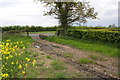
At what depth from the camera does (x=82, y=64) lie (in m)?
8.62

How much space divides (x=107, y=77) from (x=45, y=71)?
Result: 8.88ft

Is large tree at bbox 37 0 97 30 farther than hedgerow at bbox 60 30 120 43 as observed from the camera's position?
Yes

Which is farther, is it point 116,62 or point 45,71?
point 116,62

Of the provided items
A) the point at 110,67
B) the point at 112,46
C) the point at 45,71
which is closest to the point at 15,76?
the point at 45,71

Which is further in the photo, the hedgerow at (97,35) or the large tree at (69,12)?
the large tree at (69,12)

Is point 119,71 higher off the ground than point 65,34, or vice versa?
point 65,34

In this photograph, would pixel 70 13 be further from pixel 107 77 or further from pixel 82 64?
pixel 107 77

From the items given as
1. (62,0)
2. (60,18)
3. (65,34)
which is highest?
(62,0)

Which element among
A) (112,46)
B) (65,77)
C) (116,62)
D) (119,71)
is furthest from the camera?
(112,46)

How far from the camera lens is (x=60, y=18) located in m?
23.9

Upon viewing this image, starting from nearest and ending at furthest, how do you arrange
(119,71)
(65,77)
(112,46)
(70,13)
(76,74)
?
1. (65,77)
2. (76,74)
3. (119,71)
4. (112,46)
5. (70,13)

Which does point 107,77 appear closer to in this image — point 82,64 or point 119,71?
point 119,71

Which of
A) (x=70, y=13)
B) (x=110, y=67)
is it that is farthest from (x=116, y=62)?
(x=70, y=13)

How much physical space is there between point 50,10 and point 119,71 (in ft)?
63.1
